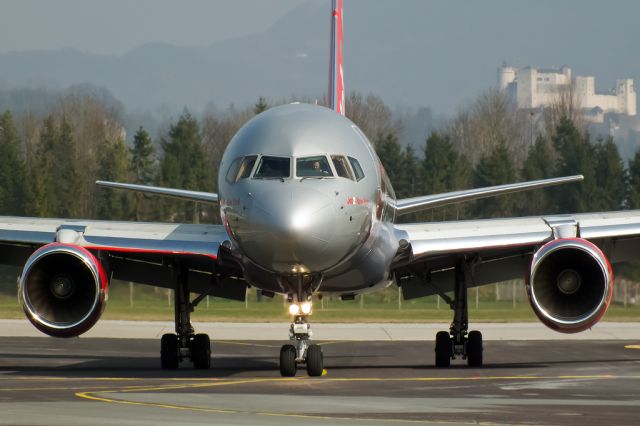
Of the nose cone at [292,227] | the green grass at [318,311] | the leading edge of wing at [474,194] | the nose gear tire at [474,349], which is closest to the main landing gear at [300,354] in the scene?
the nose cone at [292,227]

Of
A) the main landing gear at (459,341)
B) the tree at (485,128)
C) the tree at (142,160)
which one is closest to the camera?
the main landing gear at (459,341)

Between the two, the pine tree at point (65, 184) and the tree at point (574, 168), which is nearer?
the pine tree at point (65, 184)

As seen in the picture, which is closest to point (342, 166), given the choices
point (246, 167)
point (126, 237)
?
point (246, 167)

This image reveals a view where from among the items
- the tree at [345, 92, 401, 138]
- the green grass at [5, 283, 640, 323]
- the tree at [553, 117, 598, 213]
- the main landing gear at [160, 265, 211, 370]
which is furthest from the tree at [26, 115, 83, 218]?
the main landing gear at [160, 265, 211, 370]

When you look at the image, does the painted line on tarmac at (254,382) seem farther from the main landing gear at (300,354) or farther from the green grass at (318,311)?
the green grass at (318,311)

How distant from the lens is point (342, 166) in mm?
19484

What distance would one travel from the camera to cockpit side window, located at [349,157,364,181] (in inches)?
778

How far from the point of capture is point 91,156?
308 ft

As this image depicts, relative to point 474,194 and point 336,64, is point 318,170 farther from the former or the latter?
point 336,64

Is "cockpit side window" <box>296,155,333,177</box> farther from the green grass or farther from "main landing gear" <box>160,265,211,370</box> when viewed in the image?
the green grass

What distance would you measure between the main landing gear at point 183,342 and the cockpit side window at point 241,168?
5016 millimetres

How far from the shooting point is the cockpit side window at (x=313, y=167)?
18875mm

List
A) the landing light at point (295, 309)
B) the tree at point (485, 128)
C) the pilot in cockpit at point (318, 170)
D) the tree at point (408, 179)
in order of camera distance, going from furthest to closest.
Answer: the tree at point (485, 128) < the tree at point (408, 179) < the landing light at point (295, 309) < the pilot in cockpit at point (318, 170)

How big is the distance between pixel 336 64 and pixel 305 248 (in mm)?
11135
